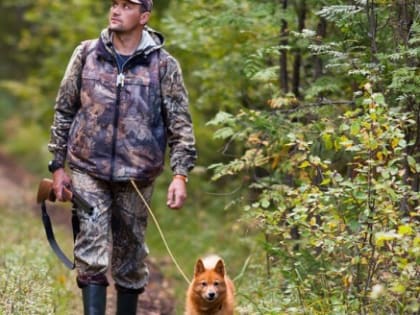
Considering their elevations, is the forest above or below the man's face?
below

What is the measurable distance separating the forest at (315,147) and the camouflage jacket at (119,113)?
3.08 feet

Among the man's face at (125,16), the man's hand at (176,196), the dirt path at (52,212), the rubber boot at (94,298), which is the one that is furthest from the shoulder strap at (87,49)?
the dirt path at (52,212)

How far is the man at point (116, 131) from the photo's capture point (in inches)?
303

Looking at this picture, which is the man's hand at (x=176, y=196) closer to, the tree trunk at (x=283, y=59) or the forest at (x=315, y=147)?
the forest at (x=315, y=147)

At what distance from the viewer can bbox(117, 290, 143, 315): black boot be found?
829 centimetres

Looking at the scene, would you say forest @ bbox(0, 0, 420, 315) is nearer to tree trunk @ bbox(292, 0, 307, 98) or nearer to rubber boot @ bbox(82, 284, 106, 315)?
tree trunk @ bbox(292, 0, 307, 98)

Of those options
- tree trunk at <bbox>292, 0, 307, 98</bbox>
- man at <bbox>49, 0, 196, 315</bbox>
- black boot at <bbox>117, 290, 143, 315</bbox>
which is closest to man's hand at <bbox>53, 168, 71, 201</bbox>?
man at <bbox>49, 0, 196, 315</bbox>

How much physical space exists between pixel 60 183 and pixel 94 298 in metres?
0.91

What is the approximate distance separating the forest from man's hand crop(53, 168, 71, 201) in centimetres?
145

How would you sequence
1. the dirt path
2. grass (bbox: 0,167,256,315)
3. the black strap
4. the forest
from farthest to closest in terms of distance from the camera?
the dirt path
grass (bbox: 0,167,256,315)
the black strap
the forest

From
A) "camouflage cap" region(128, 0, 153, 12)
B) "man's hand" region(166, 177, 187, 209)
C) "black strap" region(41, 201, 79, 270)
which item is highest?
"camouflage cap" region(128, 0, 153, 12)

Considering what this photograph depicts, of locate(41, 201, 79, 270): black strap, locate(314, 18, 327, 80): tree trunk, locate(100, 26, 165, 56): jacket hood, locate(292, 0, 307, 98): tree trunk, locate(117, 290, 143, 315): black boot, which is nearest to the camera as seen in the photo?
locate(100, 26, 165, 56): jacket hood

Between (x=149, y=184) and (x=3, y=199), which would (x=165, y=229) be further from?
(x=149, y=184)

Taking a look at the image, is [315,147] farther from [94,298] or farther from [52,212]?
[52,212]
